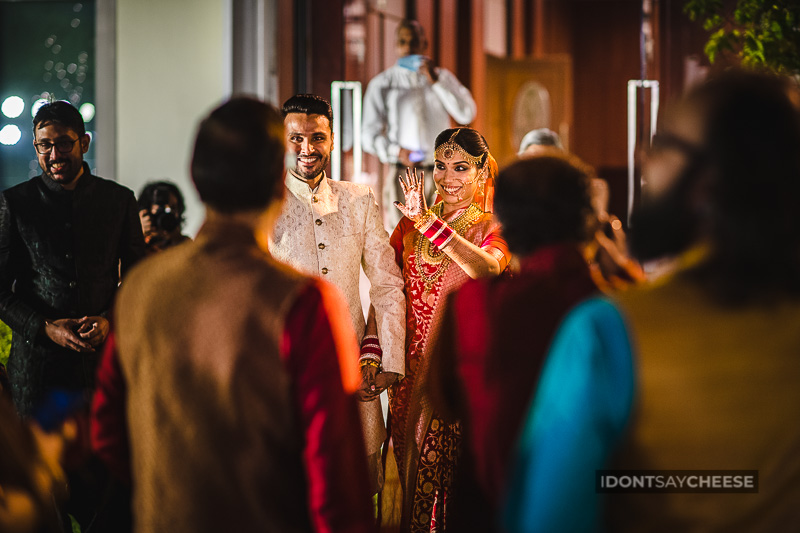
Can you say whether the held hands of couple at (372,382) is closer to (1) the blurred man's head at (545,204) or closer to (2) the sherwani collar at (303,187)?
(2) the sherwani collar at (303,187)

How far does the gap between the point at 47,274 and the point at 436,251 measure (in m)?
1.41

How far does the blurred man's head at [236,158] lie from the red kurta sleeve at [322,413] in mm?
209

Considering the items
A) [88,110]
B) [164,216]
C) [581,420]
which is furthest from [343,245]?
[88,110]

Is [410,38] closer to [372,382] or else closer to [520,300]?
[372,382]

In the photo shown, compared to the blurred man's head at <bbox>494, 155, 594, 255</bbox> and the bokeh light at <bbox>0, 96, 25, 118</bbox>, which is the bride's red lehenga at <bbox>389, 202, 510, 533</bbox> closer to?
the blurred man's head at <bbox>494, 155, 594, 255</bbox>

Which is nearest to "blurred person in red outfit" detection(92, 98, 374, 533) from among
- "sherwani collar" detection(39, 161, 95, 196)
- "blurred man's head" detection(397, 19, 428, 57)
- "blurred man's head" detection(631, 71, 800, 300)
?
"blurred man's head" detection(631, 71, 800, 300)

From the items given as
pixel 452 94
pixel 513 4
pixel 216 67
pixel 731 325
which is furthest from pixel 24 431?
pixel 513 4

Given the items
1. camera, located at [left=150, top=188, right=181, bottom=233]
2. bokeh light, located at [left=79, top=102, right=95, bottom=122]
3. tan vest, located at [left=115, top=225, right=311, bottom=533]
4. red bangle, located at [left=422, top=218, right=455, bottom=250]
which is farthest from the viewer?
bokeh light, located at [left=79, top=102, right=95, bottom=122]

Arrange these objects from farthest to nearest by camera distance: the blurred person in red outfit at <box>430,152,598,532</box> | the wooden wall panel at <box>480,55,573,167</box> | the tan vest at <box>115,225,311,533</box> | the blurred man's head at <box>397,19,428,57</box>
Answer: the wooden wall panel at <box>480,55,573,167</box> → the blurred man's head at <box>397,19,428,57</box> → the blurred person in red outfit at <box>430,152,598,532</box> → the tan vest at <box>115,225,311,533</box>

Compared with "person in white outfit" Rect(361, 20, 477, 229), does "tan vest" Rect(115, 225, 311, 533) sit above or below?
below

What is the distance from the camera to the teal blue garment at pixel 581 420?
3.82 ft

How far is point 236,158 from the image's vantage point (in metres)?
1.55

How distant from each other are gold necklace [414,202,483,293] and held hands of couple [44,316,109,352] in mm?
1162

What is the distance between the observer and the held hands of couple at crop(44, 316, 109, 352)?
10.2 ft
